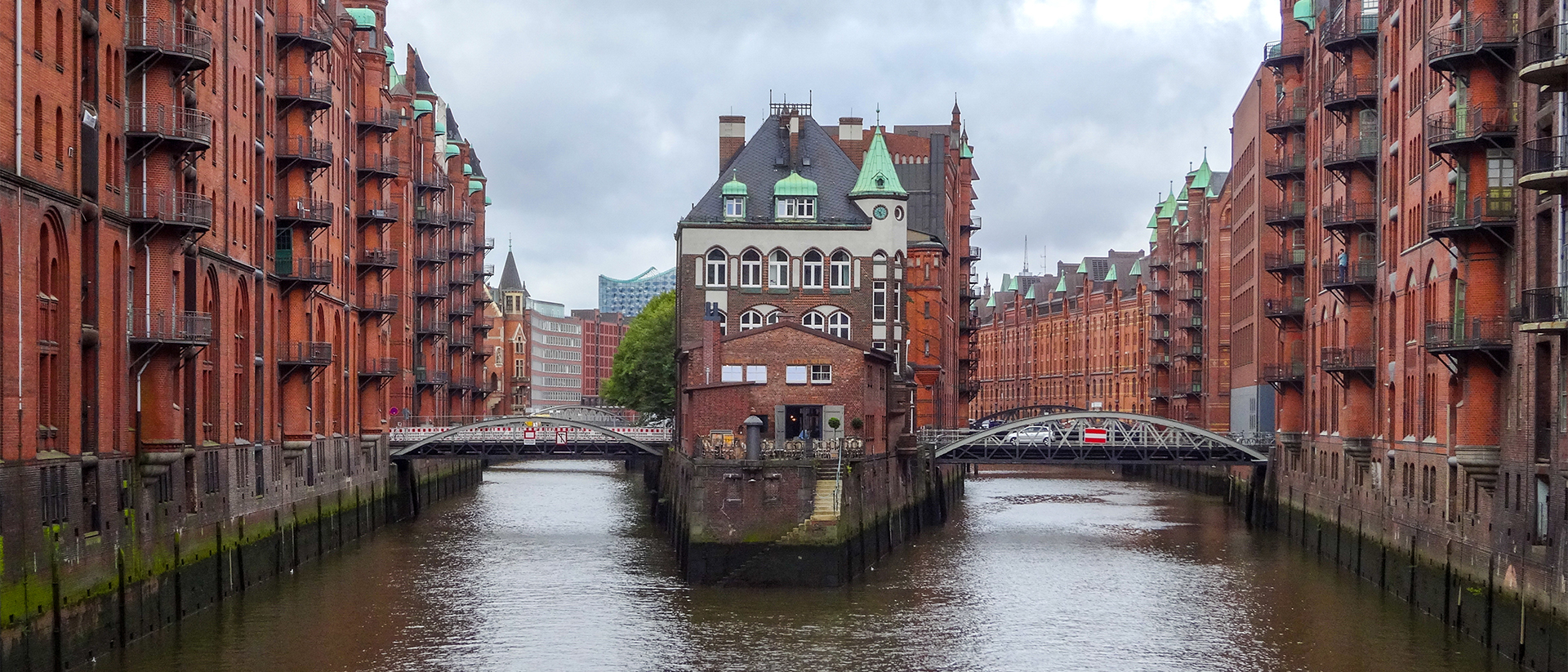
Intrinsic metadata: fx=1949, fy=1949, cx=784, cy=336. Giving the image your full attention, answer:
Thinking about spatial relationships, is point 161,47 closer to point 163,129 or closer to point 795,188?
point 163,129

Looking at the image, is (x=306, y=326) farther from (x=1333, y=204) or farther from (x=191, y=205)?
(x=1333, y=204)

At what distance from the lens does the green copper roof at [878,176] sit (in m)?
75.9

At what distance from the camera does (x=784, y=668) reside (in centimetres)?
3888

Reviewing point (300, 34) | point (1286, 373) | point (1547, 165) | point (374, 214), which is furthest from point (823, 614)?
point (374, 214)

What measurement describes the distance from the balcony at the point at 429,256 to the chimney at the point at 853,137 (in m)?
20.4

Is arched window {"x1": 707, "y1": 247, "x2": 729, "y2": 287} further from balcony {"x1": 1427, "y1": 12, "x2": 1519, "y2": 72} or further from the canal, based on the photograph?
balcony {"x1": 1427, "y1": 12, "x2": 1519, "y2": 72}

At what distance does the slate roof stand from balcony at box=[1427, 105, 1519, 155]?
34.4 metres

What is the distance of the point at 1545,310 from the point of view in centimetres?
3747

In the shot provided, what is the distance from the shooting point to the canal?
40.1 metres

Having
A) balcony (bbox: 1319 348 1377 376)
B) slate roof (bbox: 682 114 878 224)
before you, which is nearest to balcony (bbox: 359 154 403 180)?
slate roof (bbox: 682 114 878 224)

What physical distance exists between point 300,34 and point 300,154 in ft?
11.8

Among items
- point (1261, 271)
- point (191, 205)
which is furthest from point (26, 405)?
point (1261, 271)

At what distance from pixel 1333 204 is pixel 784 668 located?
30.0 meters

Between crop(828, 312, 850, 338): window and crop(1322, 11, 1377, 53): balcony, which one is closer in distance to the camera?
crop(1322, 11, 1377, 53): balcony
